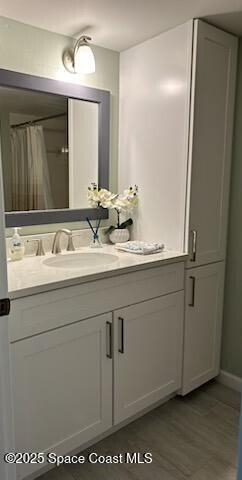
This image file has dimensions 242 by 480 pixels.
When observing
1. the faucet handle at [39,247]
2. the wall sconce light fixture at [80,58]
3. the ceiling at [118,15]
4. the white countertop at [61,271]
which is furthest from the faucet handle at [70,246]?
the ceiling at [118,15]

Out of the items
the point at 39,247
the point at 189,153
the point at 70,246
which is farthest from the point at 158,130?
the point at 39,247

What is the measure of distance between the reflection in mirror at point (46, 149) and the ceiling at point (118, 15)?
0.35m

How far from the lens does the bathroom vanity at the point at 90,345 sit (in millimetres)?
1443

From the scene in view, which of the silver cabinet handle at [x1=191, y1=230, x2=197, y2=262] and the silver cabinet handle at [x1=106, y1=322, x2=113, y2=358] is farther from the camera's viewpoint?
the silver cabinet handle at [x1=191, y1=230, x2=197, y2=262]

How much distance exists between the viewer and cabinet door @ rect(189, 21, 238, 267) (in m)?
1.90

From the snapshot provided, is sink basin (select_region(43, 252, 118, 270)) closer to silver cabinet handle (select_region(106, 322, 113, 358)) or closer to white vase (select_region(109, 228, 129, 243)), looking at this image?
white vase (select_region(109, 228, 129, 243))

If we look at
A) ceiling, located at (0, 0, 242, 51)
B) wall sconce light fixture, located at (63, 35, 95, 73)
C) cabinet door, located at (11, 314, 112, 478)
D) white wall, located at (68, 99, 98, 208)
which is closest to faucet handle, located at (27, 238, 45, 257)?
white wall, located at (68, 99, 98, 208)

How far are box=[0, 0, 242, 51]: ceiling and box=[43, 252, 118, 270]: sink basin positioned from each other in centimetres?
121

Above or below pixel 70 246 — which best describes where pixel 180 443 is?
below

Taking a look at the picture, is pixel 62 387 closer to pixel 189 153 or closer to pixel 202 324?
pixel 202 324

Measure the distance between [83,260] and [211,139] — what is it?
3.28ft

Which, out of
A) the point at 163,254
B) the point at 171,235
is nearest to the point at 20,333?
the point at 163,254

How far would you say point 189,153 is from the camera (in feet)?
6.30

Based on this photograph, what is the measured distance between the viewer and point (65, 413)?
1.60 metres
